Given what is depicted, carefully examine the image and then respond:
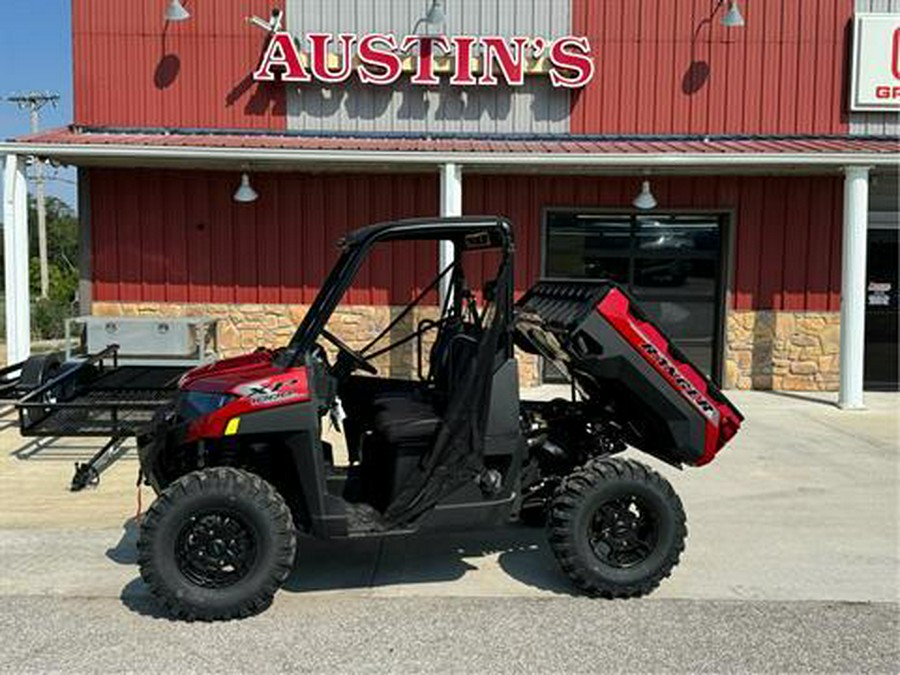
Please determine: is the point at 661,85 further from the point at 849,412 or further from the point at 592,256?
the point at 849,412

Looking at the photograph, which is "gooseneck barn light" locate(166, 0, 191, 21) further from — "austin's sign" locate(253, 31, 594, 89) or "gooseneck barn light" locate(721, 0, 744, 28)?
"gooseneck barn light" locate(721, 0, 744, 28)

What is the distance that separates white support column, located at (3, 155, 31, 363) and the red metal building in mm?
1537

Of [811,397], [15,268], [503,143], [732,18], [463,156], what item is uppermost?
[732,18]

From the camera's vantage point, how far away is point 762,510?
6055 millimetres

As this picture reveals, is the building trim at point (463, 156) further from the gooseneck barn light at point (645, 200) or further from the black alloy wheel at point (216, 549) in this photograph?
the black alloy wheel at point (216, 549)

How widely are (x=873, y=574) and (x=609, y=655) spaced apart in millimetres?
1982


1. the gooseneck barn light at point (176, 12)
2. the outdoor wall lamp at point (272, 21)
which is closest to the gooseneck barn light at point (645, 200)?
the outdoor wall lamp at point (272, 21)

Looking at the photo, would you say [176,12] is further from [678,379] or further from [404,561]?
[678,379]

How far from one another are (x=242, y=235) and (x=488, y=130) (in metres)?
3.63

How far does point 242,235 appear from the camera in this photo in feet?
38.2

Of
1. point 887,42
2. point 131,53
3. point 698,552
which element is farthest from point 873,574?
point 131,53

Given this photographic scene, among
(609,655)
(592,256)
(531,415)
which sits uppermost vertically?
(592,256)

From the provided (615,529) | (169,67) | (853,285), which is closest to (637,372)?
(615,529)

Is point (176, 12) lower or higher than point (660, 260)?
higher
